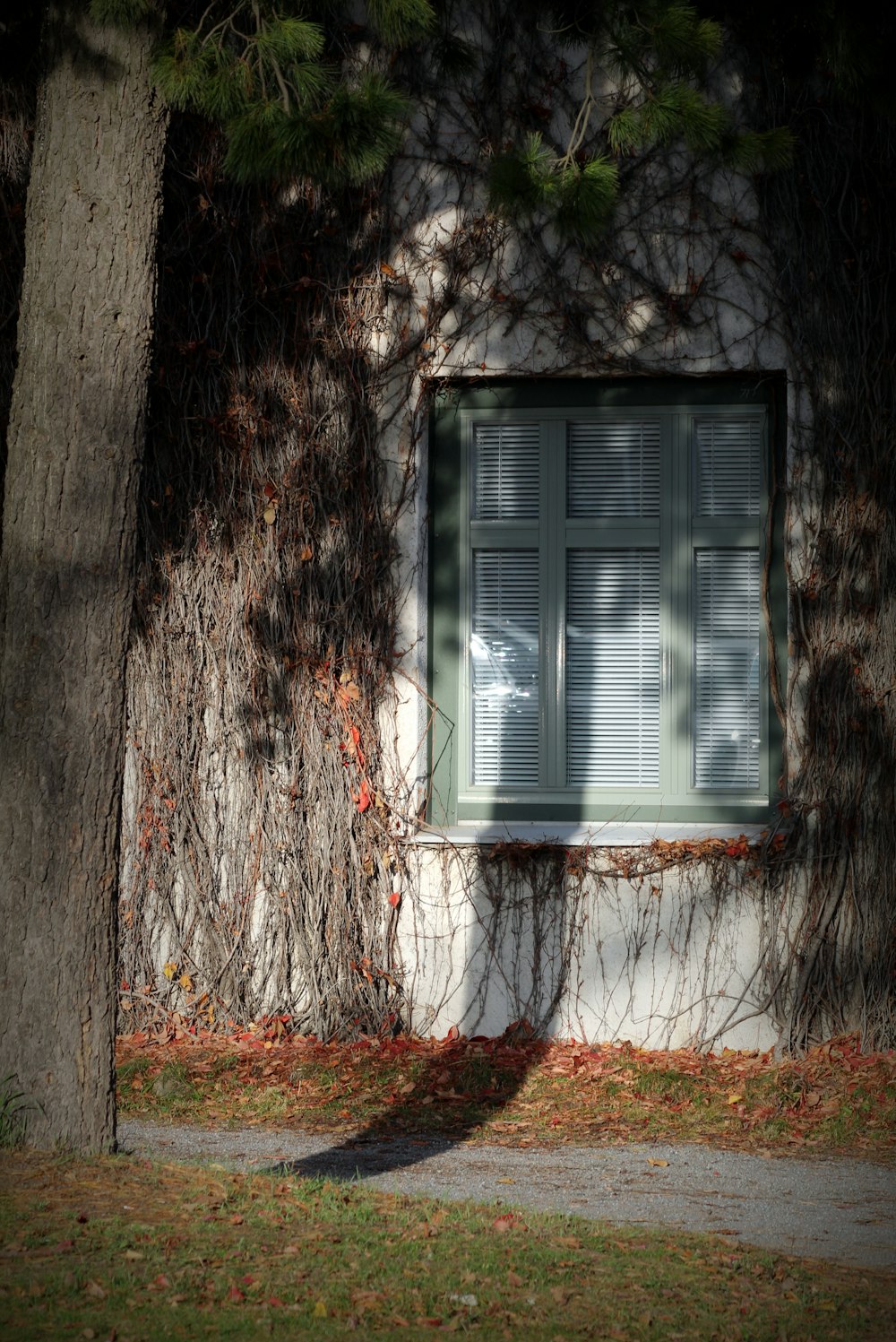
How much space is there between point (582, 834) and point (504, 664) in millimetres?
928

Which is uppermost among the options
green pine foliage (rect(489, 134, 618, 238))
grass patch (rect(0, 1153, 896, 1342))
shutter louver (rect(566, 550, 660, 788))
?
green pine foliage (rect(489, 134, 618, 238))

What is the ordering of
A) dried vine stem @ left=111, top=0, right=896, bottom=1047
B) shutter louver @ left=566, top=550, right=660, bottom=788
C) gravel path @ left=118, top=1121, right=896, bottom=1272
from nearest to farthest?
gravel path @ left=118, top=1121, right=896, bottom=1272 → dried vine stem @ left=111, top=0, right=896, bottom=1047 → shutter louver @ left=566, top=550, right=660, bottom=788

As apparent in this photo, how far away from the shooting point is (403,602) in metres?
6.92

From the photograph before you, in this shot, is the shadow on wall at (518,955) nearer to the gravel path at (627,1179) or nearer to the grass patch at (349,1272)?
the gravel path at (627,1179)

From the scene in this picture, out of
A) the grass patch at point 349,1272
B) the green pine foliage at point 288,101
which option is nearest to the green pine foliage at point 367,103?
the green pine foliage at point 288,101

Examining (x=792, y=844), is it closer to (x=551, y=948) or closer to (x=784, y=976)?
(x=784, y=976)

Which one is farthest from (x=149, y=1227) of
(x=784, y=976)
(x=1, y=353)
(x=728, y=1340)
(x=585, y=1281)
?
(x=1, y=353)

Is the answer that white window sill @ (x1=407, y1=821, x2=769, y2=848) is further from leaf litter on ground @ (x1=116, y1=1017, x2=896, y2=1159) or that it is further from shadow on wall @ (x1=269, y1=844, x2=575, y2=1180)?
leaf litter on ground @ (x1=116, y1=1017, x2=896, y2=1159)

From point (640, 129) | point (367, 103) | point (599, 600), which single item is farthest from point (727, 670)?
point (367, 103)

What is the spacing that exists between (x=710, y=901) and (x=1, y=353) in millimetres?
4525

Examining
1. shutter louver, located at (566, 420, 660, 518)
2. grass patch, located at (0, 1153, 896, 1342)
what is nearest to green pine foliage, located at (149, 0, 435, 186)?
shutter louver, located at (566, 420, 660, 518)

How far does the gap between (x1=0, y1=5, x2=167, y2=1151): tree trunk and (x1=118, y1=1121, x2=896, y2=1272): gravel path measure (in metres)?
0.82

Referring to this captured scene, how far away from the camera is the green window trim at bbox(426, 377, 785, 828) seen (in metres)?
6.88

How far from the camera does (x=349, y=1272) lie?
3.70 meters
